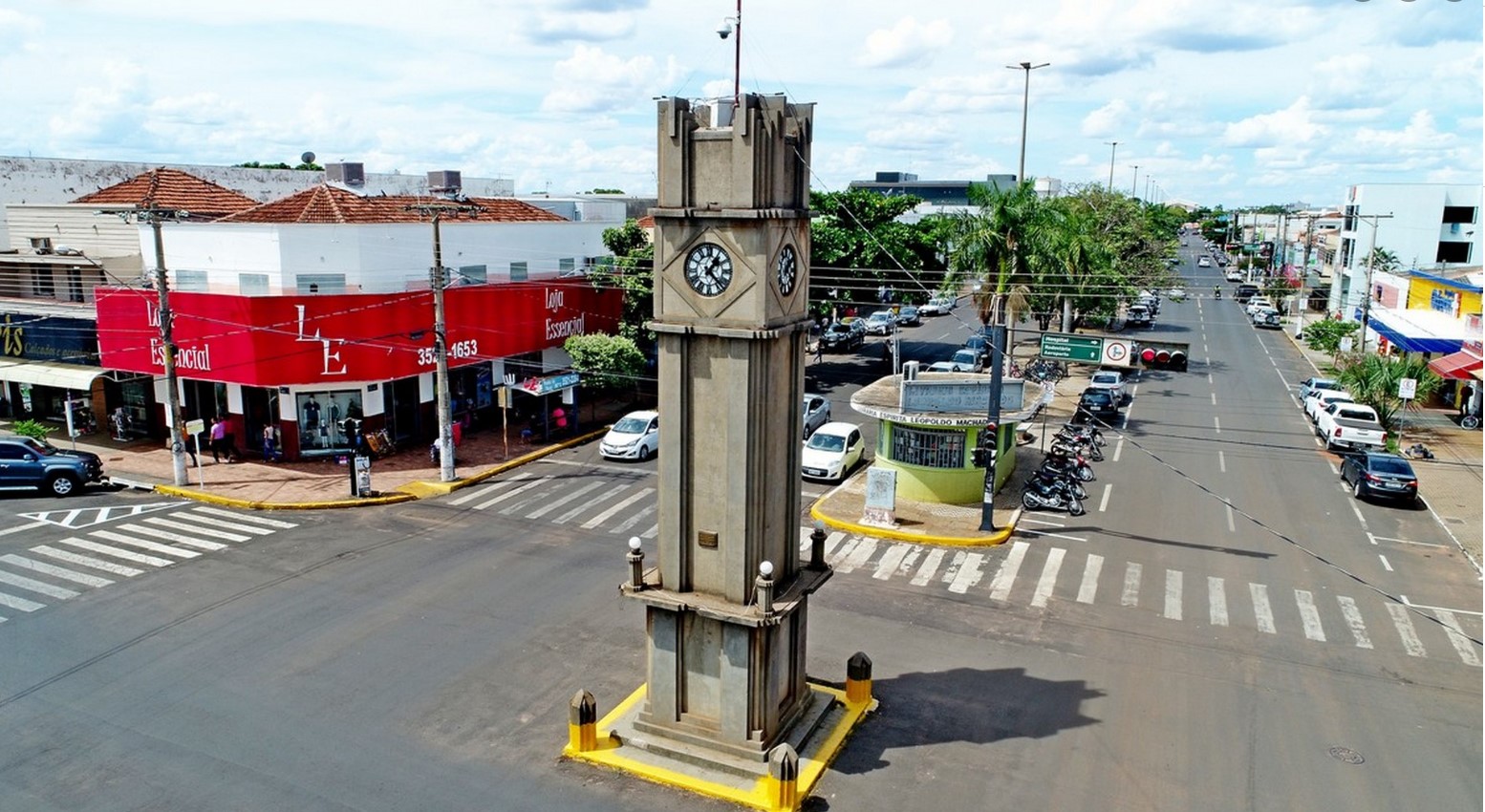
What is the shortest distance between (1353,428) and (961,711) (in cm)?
2631

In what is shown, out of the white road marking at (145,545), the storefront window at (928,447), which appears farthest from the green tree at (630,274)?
the white road marking at (145,545)

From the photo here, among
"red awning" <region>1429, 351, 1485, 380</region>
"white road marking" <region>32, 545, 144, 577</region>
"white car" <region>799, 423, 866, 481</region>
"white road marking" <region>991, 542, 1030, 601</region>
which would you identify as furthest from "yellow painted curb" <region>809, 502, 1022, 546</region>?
"red awning" <region>1429, 351, 1485, 380</region>

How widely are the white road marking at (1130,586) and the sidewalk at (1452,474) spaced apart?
6816 mm

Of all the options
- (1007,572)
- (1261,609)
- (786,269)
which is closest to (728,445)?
(786,269)

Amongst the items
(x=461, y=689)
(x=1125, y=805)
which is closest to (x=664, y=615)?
(x=461, y=689)

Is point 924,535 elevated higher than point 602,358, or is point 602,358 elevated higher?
point 602,358

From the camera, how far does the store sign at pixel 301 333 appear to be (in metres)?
30.1

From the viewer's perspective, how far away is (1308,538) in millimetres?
25547

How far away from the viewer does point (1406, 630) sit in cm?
1972

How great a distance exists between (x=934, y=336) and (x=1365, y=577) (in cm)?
4464

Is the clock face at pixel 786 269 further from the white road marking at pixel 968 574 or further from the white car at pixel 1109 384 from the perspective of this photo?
the white car at pixel 1109 384

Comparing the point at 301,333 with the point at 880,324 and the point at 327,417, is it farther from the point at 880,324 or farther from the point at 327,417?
the point at 880,324

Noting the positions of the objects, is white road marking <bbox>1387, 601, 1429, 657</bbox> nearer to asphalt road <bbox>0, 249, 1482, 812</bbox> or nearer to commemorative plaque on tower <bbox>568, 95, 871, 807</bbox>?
asphalt road <bbox>0, 249, 1482, 812</bbox>

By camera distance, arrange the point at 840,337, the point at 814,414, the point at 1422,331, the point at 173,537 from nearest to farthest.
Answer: the point at 173,537
the point at 814,414
the point at 1422,331
the point at 840,337
